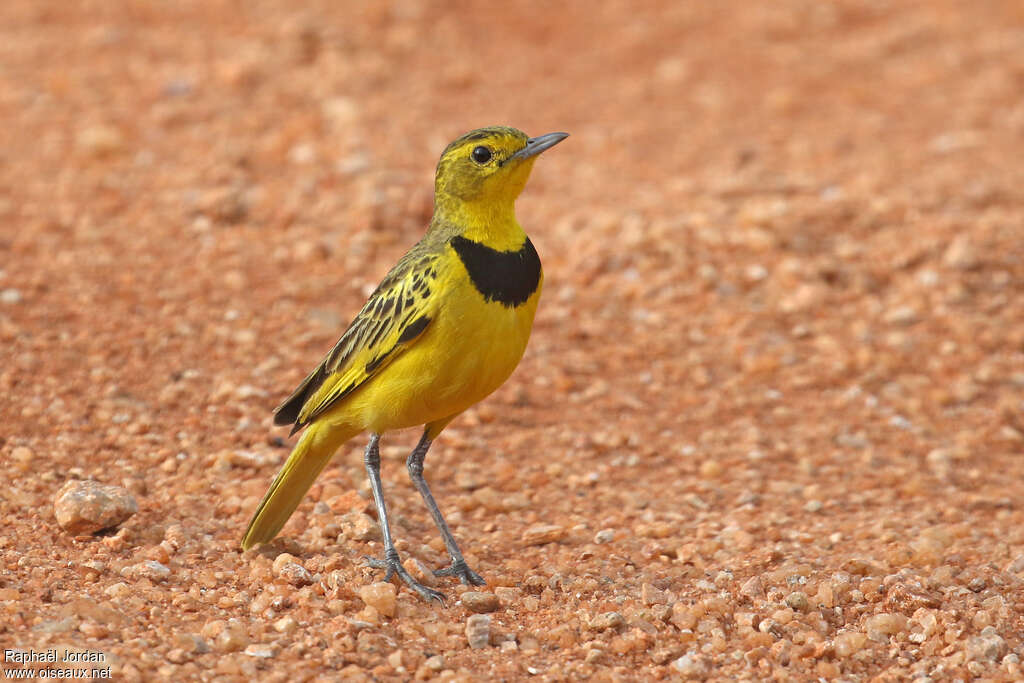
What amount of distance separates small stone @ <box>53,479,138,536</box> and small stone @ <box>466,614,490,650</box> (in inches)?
68.2

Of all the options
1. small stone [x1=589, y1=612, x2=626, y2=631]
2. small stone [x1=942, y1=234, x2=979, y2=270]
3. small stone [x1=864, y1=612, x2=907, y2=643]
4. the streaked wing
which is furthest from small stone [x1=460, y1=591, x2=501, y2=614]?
small stone [x1=942, y1=234, x2=979, y2=270]

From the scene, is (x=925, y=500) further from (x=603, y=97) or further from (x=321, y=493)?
(x=603, y=97)

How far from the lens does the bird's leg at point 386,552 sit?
556cm

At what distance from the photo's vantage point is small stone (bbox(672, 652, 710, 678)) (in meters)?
5.01

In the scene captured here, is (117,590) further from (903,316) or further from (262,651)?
(903,316)

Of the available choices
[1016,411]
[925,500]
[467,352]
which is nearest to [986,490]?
[925,500]

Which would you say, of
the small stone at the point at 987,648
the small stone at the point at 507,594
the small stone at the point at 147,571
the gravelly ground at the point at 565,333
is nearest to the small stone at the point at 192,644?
the gravelly ground at the point at 565,333

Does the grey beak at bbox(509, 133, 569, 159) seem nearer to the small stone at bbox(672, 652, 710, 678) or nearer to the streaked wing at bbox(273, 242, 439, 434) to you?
the streaked wing at bbox(273, 242, 439, 434)

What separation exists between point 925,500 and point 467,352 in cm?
303

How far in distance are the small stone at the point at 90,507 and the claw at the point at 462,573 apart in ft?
4.78

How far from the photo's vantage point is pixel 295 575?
552cm

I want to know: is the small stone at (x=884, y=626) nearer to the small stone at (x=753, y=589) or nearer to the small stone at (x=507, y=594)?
the small stone at (x=753, y=589)

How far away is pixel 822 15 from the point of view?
46.9ft

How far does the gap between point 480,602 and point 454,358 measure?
1.06 metres
